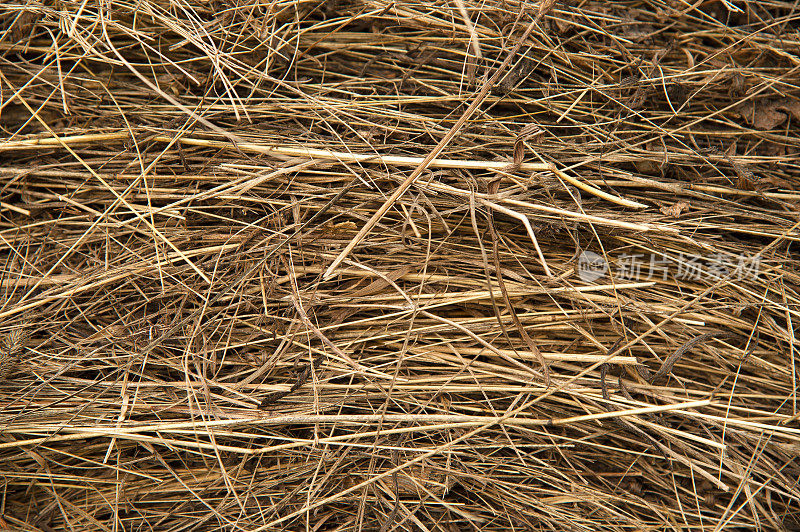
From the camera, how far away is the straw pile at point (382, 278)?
1256 mm

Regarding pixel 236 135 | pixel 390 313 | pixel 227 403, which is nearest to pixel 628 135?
pixel 390 313

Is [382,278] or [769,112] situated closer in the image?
[382,278]

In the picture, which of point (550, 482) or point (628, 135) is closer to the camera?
point (550, 482)

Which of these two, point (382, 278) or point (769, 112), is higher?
point (769, 112)

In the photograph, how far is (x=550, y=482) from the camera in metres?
1.29

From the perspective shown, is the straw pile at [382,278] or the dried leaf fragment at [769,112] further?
the dried leaf fragment at [769,112]

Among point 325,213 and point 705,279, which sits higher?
point 325,213

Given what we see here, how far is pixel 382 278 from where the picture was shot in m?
1.27

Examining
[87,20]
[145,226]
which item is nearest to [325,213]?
[145,226]

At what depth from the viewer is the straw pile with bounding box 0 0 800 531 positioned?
1.26m

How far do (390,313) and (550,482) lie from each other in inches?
23.5

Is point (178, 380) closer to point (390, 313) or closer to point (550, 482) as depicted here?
point (390, 313)

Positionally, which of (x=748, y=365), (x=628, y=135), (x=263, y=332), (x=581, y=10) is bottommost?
(x=748, y=365)

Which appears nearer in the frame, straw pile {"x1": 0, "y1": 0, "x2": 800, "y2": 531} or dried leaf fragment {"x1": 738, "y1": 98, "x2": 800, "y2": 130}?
straw pile {"x1": 0, "y1": 0, "x2": 800, "y2": 531}
